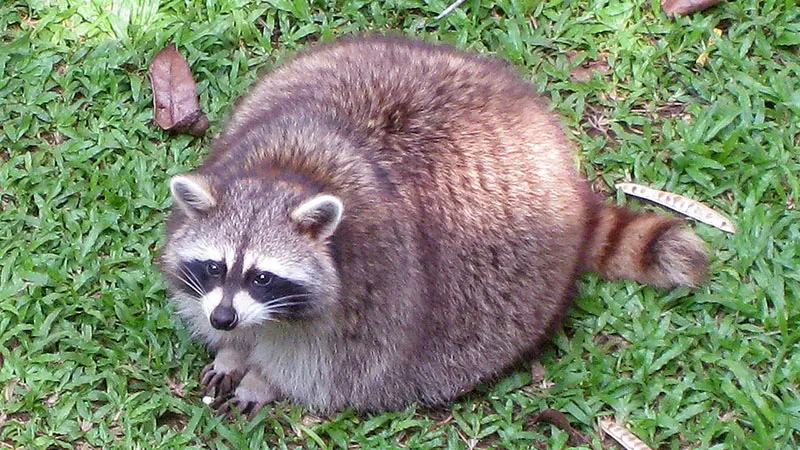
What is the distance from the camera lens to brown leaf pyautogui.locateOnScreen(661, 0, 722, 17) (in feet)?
18.2

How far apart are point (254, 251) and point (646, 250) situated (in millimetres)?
1628

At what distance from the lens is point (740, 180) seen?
504cm

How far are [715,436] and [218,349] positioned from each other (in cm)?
188

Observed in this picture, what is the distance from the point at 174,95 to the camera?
527 centimetres

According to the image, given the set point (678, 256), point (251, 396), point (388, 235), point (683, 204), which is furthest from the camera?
point (683, 204)

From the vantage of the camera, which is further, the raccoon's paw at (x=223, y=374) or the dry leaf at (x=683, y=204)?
the dry leaf at (x=683, y=204)

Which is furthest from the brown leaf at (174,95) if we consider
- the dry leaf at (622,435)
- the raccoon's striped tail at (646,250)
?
the dry leaf at (622,435)

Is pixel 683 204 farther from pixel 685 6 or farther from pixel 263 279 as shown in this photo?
pixel 263 279

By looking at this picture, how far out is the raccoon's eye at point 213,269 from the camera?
13.0 feet

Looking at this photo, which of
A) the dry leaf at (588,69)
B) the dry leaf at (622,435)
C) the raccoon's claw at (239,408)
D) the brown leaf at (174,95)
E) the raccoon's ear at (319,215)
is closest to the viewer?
the raccoon's ear at (319,215)

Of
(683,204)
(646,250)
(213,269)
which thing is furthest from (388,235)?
(683,204)

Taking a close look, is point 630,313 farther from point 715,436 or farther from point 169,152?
point 169,152

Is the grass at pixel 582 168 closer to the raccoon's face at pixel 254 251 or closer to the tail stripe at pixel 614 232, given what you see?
the tail stripe at pixel 614 232

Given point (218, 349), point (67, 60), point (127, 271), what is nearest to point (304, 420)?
point (218, 349)
